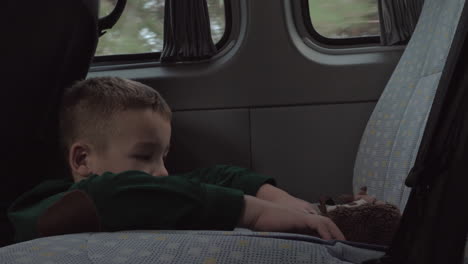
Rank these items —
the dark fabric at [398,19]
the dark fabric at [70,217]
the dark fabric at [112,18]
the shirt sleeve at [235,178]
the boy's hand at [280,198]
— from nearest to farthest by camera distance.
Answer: the dark fabric at [70,217], the boy's hand at [280,198], the shirt sleeve at [235,178], the dark fabric at [112,18], the dark fabric at [398,19]

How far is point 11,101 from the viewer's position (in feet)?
3.45

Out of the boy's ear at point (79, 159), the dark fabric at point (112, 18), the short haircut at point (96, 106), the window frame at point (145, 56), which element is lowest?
the boy's ear at point (79, 159)

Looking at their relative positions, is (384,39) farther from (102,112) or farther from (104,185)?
(104,185)

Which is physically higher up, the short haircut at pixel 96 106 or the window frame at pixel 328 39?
the window frame at pixel 328 39

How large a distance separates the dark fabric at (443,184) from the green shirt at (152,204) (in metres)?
0.33

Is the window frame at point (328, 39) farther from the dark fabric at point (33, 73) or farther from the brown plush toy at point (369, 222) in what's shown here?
the brown plush toy at point (369, 222)

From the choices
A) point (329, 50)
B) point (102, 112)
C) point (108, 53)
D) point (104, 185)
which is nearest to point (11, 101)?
point (102, 112)

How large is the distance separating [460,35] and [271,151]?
3.98ft

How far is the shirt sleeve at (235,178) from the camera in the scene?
1130 millimetres

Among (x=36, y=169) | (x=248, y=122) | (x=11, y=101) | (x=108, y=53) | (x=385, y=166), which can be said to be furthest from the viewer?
(x=108, y=53)

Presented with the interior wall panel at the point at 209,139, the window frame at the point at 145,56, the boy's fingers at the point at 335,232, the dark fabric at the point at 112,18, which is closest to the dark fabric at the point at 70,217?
the boy's fingers at the point at 335,232

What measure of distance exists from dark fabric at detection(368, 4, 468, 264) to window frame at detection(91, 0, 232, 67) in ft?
4.44

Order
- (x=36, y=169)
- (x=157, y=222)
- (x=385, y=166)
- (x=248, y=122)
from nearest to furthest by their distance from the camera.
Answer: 1. (x=157, y=222)
2. (x=36, y=169)
3. (x=385, y=166)
4. (x=248, y=122)

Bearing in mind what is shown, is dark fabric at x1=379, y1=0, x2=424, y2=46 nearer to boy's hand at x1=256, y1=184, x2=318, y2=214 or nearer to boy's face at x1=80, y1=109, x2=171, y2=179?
boy's hand at x1=256, y1=184, x2=318, y2=214
